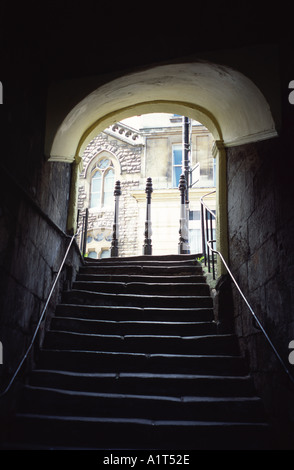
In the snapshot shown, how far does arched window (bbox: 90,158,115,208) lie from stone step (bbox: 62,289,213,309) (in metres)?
8.60

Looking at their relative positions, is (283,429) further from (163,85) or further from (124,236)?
(124,236)

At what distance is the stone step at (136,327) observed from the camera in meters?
3.83

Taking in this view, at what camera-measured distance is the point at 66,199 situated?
4.69m

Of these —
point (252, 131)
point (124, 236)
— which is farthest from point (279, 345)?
point (124, 236)

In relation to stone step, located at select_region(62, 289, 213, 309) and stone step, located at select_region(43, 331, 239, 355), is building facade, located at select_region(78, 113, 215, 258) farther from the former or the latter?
stone step, located at select_region(43, 331, 239, 355)

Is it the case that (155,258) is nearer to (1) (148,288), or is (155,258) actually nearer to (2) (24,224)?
(1) (148,288)

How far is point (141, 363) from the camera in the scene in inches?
132

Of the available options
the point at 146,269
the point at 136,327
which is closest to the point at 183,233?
the point at 146,269

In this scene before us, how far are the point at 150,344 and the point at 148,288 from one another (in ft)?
3.76

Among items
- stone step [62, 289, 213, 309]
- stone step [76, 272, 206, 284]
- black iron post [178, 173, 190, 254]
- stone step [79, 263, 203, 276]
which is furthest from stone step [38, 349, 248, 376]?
black iron post [178, 173, 190, 254]

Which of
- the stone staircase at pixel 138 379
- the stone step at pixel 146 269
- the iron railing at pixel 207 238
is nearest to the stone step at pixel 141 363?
the stone staircase at pixel 138 379

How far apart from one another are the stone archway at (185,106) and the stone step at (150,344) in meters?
1.05

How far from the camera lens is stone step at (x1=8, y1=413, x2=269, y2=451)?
2500 mm
